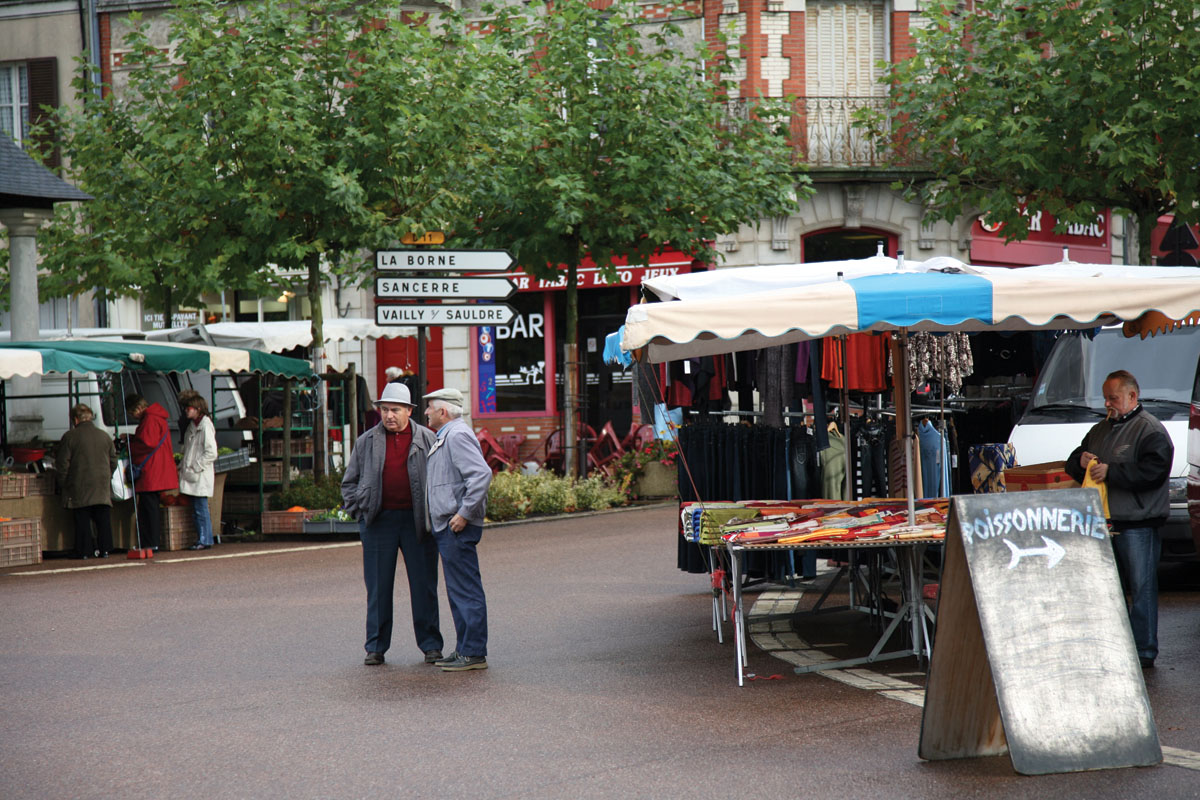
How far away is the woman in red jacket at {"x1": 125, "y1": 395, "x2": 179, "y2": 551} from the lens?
55.5 ft

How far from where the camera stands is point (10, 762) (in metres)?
7.05

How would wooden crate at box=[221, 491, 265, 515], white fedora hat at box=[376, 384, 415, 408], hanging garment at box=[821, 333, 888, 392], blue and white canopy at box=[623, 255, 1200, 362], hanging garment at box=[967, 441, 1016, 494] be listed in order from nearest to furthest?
1. blue and white canopy at box=[623, 255, 1200, 362]
2. white fedora hat at box=[376, 384, 415, 408]
3. hanging garment at box=[821, 333, 888, 392]
4. hanging garment at box=[967, 441, 1016, 494]
5. wooden crate at box=[221, 491, 265, 515]

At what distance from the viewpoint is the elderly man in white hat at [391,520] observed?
953 centimetres

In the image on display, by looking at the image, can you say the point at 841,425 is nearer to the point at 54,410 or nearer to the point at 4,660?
the point at 4,660

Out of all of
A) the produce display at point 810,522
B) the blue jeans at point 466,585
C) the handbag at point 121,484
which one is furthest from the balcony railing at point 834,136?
the blue jeans at point 466,585

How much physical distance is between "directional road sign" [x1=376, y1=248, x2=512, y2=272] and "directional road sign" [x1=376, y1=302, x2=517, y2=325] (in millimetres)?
356

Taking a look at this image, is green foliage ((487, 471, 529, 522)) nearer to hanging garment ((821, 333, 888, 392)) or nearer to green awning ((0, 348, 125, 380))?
green awning ((0, 348, 125, 380))

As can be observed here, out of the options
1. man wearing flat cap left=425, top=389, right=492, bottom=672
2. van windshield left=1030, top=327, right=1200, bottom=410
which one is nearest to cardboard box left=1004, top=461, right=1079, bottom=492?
van windshield left=1030, top=327, right=1200, bottom=410

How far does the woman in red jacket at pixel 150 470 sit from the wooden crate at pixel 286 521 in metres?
1.53

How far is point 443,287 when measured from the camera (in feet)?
45.2

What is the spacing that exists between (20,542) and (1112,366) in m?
11.1

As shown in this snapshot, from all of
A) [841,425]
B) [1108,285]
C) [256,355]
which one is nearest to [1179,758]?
[1108,285]

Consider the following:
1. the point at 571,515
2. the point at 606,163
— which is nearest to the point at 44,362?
the point at 571,515

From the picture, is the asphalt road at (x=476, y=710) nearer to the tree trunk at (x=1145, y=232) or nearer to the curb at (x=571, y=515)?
the curb at (x=571, y=515)
